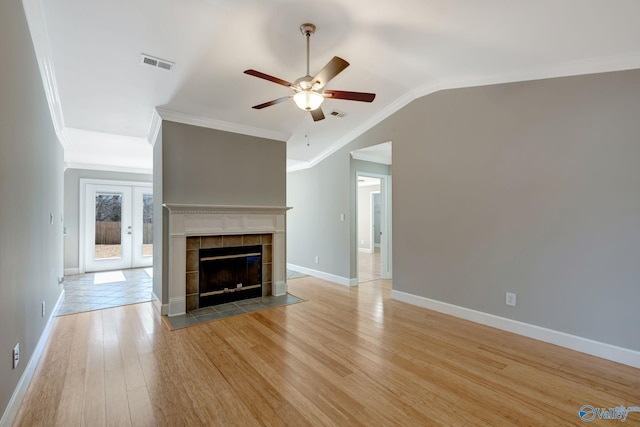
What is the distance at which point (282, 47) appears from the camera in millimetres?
2934

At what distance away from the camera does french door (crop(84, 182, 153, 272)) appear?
6.66 meters

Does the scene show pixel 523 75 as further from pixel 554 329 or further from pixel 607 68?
pixel 554 329

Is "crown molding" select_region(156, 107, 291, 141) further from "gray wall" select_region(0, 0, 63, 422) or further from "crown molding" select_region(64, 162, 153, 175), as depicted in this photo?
"crown molding" select_region(64, 162, 153, 175)

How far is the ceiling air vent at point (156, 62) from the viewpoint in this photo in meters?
2.82

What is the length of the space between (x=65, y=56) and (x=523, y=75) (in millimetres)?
4542

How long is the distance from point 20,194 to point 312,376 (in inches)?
98.1

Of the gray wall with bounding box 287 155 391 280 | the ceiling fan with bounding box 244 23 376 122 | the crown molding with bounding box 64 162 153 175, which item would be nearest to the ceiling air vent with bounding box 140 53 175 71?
the ceiling fan with bounding box 244 23 376 122

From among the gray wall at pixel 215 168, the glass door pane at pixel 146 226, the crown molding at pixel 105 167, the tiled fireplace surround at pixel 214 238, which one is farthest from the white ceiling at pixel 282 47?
the glass door pane at pixel 146 226

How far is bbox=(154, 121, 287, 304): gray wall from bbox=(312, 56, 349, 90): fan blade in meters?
2.25

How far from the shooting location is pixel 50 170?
3469mm

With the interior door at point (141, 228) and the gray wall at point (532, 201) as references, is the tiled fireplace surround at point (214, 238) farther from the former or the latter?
the interior door at point (141, 228)

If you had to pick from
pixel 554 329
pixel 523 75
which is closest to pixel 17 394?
pixel 554 329

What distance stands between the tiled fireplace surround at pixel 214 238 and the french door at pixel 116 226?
4.17 metres

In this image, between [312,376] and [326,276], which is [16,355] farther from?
[326,276]
